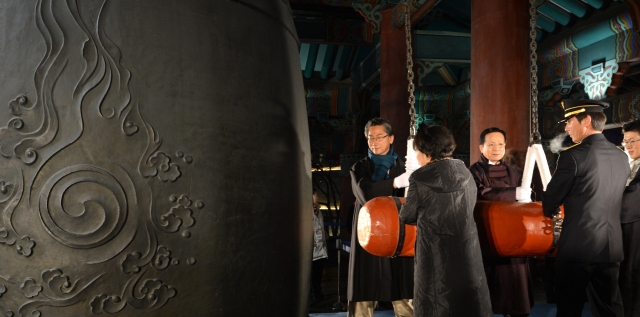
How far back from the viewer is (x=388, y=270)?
2684 millimetres

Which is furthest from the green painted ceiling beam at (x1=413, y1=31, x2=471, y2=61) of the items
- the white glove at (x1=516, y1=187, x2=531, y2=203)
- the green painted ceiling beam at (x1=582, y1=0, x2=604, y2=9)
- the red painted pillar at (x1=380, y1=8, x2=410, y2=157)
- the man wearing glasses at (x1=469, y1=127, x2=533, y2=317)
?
the white glove at (x1=516, y1=187, x2=531, y2=203)

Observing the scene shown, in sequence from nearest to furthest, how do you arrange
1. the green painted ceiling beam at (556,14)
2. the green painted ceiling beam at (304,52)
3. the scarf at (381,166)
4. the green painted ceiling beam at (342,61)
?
the scarf at (381,166)
the green painted ceiling beam at (556,14)
the green painted ceiling beam at (304,52)
the green painted ceiling beam at (342,61)

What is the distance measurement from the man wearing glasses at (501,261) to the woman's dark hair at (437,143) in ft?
2.71

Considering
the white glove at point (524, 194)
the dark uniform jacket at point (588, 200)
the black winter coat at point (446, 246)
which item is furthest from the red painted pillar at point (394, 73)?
A: the black winter coat at point (446, 246)

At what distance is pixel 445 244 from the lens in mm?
2027

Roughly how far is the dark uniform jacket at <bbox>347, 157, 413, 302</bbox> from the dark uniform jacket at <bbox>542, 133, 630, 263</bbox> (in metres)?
0.79

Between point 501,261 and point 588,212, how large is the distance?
66 cm

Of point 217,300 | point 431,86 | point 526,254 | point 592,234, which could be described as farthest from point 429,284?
point 431,86

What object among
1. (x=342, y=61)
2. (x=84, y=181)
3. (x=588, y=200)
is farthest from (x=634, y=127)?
(x=342, y=61)

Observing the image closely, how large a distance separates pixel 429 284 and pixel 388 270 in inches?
25.9

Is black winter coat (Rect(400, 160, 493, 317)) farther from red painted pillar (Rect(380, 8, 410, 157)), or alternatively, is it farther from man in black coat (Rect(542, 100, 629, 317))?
red painted pillar (Rect(380, 8, 410, 157))

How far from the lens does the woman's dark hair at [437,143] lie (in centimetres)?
211

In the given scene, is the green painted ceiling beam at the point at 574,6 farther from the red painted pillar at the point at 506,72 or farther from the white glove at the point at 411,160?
the white glove at the point at 411,160

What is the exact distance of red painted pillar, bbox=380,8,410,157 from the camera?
703 centimetres
